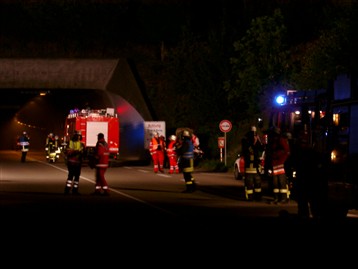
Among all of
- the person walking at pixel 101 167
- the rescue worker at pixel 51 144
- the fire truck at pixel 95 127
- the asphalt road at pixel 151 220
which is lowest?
the asphalt road at pixel 151 220

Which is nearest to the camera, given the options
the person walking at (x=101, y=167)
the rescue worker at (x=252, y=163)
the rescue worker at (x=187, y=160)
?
the rescue worker at (x=252, y=163)

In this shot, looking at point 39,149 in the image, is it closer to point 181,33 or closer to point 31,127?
point 31,127

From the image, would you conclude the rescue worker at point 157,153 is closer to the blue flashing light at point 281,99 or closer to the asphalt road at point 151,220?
the asphalt road at point 151,220

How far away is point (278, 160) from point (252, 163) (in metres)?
1.50

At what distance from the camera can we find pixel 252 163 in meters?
23.7

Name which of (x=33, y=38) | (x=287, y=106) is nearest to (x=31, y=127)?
(x=33, y=38)

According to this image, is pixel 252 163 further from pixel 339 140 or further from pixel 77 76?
pixel 77 76

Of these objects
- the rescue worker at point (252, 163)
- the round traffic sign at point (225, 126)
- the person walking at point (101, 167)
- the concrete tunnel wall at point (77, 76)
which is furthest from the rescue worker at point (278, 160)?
the concrete tunnel wall at point (77, 76)

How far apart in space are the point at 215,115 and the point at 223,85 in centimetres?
183

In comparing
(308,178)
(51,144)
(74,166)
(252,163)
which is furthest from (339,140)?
(51,144)

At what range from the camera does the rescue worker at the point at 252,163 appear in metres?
23.6

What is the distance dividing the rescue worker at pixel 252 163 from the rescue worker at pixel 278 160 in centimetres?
100

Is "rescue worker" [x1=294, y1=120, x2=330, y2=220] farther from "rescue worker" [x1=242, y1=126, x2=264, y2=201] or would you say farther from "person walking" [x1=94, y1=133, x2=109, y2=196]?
"person walking" [x1=94, y1=133, x2=109, y2=196]

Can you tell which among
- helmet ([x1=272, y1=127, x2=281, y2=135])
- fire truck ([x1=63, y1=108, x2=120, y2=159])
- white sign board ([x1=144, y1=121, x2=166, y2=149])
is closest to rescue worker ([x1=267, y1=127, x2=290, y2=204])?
helmet ([x1=272, y1=127, x2=281, y2=135])
